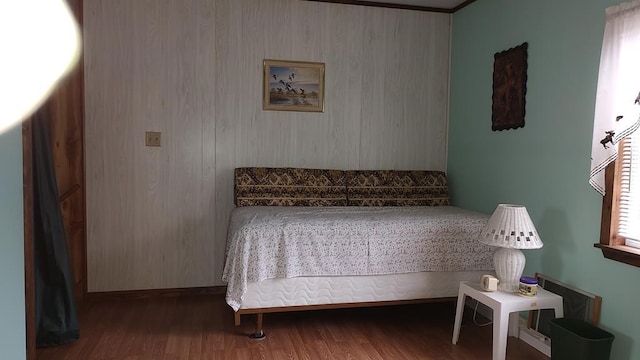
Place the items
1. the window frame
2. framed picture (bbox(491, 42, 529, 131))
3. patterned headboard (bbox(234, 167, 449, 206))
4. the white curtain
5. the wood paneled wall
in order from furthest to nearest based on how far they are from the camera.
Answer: patterned headboard (bbox(234, 167, 449, 206)) < the wood paneled wall < framed picture (bbox(491, 42, 529, 131)) < the window frame < the white curtain

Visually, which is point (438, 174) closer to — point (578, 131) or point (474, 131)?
point (474, 131)

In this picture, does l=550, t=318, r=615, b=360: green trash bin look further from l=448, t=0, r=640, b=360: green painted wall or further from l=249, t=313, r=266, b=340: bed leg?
l=249, t=313, r=266, b=340: bed leg

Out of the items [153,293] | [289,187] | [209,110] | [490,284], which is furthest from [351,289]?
[209,110]

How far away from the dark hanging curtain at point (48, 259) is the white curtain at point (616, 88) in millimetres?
2841

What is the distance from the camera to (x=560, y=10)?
260 centimetres

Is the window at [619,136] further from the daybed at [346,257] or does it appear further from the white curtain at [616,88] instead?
the daybed at [346,257]

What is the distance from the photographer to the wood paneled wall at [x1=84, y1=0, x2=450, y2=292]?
3.33 m

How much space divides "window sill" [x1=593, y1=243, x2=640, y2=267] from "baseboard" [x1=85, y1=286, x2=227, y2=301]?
2621 mm

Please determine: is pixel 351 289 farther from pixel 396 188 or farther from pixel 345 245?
pixel 396 188

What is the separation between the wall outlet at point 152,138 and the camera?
133 inches

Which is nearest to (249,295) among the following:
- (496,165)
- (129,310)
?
(129,310)

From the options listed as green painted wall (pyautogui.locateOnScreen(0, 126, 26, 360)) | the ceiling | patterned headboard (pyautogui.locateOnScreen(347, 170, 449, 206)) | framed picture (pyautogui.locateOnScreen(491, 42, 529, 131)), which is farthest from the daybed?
the ceiling

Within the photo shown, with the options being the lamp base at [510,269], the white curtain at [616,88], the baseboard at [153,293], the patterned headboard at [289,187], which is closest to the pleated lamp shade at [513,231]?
the lamp base at [510,269]

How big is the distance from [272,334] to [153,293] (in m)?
1.19
